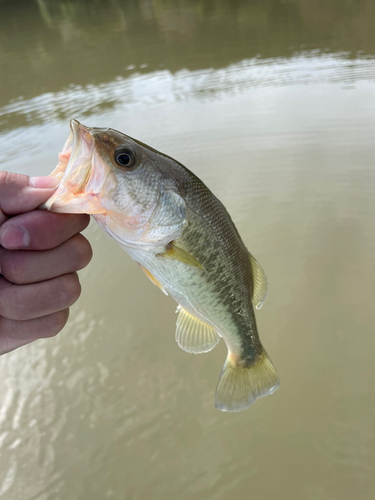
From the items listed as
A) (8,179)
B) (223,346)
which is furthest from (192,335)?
(223,346)

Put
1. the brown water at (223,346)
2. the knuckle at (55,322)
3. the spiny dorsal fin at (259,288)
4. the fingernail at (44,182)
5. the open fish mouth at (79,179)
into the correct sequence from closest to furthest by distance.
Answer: the open fish mouth at (79,179), the fingernail at (44,182), the knuckle at (55,322), the spiny dorsal fin at (259,288), the brown water at (223,346)

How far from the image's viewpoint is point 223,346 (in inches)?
115

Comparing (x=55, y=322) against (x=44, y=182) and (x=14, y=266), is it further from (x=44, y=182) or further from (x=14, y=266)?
(x=44, y=182)

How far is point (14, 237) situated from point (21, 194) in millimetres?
167

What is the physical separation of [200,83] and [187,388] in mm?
6679

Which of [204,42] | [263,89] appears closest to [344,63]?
[263,89]

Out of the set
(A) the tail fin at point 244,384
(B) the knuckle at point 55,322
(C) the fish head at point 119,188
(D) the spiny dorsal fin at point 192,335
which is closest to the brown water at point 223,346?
(A) the tail fin at point 244,384

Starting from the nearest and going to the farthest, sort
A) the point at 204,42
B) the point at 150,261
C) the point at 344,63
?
1. the point at 150,261
2. the point at 344,63
3. the point at 204,42

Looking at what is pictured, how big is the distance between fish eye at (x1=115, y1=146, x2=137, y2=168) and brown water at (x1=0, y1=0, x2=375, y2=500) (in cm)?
199

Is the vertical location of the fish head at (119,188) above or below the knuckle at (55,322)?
above

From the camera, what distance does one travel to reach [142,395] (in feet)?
9.04

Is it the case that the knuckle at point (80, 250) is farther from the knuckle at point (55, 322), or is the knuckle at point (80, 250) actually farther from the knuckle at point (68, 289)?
the knuckle at point (55, 322)

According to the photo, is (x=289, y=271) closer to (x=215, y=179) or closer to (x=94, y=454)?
(x=215, y=179)

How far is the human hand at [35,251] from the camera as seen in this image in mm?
1261
